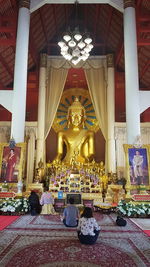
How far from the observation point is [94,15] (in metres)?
12.0

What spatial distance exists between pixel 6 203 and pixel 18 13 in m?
6.60

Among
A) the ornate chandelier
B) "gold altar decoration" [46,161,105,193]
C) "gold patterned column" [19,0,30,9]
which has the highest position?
"gold patterned column" [19,0,30,9]

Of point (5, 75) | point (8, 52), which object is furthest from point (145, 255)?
point (5, 75)

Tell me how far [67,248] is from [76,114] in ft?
34.1

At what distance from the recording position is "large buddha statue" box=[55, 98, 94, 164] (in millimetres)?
13078

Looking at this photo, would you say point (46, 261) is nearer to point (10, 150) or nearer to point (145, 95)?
point (10, 150)

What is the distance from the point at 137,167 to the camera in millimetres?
7133

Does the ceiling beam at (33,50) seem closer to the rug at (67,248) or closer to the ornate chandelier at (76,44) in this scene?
the ornate chandelier at (76,44)

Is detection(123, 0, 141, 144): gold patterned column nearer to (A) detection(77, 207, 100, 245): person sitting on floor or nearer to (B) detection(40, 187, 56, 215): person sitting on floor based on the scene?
(B) detection(40, 187, 56, 215): person sitting on floor

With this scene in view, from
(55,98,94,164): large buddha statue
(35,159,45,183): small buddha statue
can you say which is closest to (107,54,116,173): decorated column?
(55,98,94,164): large buddha statue

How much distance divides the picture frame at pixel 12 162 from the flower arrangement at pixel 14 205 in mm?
774

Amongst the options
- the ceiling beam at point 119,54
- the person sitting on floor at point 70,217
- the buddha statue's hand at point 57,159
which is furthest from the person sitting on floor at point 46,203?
the ceiling beam at point 119,54

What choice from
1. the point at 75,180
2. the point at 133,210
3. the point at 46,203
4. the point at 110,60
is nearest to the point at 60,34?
the point at 110,60

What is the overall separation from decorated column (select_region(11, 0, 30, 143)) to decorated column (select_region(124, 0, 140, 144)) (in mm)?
3417
